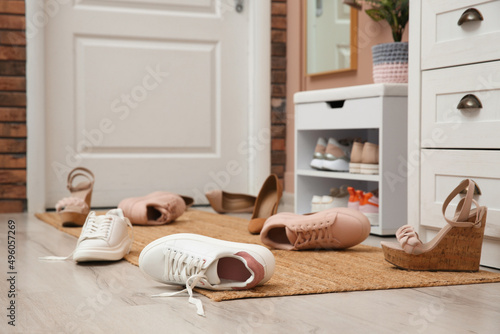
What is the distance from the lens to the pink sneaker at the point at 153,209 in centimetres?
260

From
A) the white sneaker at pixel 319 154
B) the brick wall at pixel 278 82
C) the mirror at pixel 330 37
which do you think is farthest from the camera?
the brick wall at pixel 278 82

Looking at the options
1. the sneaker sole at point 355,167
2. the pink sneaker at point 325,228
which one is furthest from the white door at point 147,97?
the pink sneaker at point 325,228

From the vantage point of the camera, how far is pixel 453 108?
187 centimetres

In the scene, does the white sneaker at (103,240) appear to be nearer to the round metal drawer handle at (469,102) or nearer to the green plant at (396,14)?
the round metal drawer handle at (469,102)

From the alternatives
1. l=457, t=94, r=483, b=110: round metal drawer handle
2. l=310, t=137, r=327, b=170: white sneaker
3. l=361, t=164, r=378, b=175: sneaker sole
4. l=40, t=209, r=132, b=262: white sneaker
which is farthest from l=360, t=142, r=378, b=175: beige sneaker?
l=40, t=209, r=132, b=262: white sneaker

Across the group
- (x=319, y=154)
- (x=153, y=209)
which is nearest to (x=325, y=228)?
(x=319, y=154)

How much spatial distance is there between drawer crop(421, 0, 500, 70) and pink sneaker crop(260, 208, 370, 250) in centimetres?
50

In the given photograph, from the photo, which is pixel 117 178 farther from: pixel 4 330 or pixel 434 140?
pixel 4 330

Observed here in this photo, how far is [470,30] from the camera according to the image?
180cm

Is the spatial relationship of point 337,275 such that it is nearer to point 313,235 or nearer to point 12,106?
point 313,235

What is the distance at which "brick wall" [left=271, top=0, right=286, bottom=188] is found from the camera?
12.3 feet

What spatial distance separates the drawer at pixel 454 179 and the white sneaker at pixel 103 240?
0.86m

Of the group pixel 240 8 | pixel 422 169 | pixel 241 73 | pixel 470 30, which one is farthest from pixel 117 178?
pixel 470 30

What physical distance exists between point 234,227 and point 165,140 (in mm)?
1077
